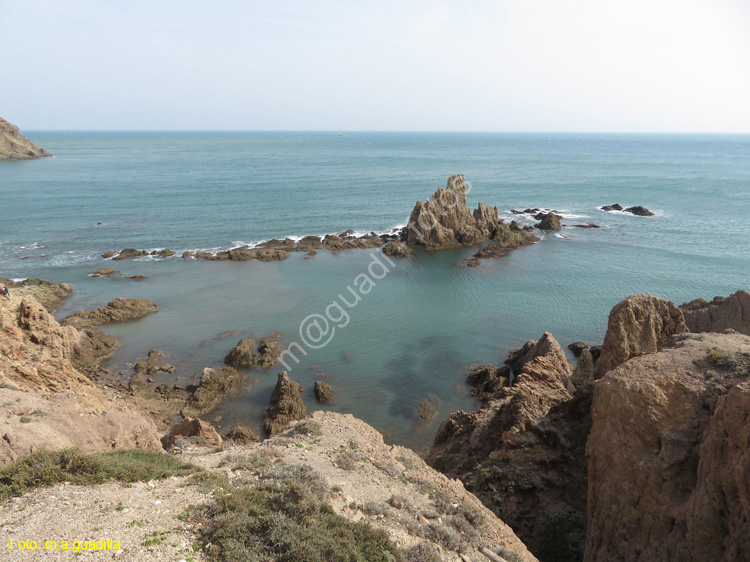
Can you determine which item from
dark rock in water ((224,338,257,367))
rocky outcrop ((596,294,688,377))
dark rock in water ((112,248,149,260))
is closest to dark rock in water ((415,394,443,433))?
rocky outcrop ((596,294,688,377))

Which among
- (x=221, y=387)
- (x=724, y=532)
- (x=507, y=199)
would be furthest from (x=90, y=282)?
(x=507, y=199)

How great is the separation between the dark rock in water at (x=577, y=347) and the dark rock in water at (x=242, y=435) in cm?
2256

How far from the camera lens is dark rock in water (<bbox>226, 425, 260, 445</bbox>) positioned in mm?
23156

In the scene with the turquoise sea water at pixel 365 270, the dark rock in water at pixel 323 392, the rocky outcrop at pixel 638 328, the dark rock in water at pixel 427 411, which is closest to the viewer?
the rocky outcrop at pixel 638 328

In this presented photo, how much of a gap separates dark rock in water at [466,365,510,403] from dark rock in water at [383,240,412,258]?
28065 mm

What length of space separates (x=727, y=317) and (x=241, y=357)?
97.3 feet

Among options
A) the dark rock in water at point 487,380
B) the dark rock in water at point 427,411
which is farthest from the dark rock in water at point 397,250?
the dark rock in water at point 427,411

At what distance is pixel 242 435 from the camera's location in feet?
77.2

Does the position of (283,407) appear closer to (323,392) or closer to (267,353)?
(323,392)

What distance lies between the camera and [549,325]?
36469 millimetres

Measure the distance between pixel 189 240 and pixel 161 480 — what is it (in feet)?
174

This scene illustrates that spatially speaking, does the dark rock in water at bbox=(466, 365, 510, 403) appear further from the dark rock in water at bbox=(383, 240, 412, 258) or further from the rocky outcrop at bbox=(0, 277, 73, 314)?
the rocky outcrop at bbox=(0, 277, 73, 314)

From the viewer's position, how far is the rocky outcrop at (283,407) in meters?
24.8

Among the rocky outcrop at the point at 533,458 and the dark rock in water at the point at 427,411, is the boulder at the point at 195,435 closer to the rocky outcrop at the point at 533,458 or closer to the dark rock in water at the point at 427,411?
the rocky outcrop at the point at 533,458
